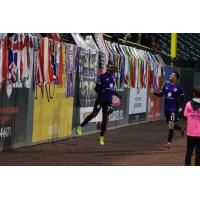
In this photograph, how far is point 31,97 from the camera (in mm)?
13273

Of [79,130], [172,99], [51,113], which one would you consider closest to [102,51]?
[79,130]

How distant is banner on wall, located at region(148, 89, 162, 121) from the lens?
1004 inches

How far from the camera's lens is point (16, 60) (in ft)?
41.2

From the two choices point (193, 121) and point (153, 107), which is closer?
point (193, 121)

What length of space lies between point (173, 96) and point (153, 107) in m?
11.6

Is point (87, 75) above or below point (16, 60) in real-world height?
below

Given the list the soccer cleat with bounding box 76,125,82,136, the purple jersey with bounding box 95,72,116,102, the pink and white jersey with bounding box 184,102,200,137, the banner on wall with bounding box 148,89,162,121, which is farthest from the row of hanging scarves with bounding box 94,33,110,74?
the pink and white jersey with bounding box 184,102,200,137

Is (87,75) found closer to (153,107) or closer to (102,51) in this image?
(102,51)

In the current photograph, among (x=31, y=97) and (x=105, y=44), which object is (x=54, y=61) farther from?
(x=105, y=44)

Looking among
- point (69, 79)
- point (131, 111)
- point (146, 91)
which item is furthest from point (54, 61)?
point (146, 91)

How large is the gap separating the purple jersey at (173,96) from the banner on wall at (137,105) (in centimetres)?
727

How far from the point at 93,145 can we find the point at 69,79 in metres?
2.22

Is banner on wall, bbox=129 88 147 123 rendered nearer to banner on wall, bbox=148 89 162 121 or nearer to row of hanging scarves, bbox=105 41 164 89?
row of hanging scarves, bbox=105 41 164 89

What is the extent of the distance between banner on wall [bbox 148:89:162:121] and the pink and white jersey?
14.9 m
